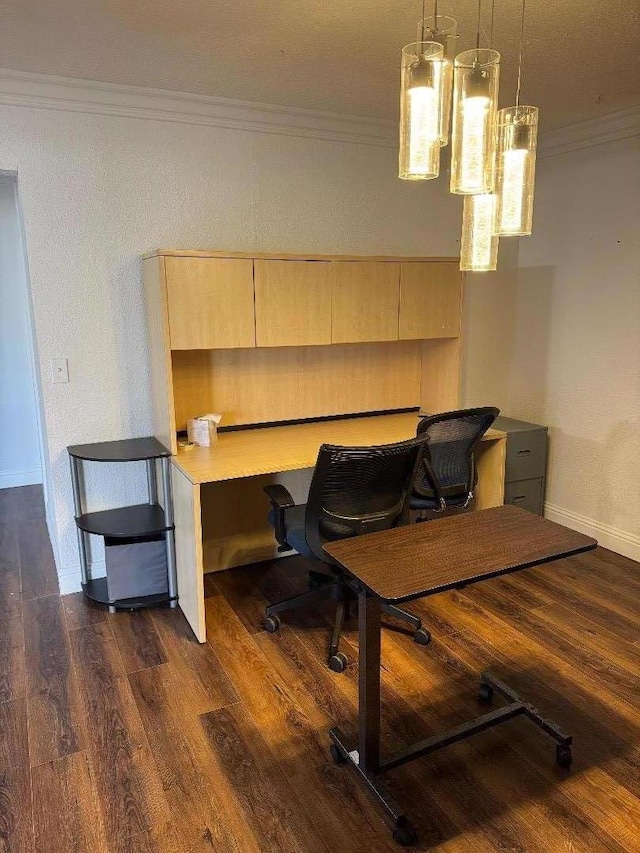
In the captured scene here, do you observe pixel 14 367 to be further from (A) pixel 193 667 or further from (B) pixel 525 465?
(B) pixel 525 465

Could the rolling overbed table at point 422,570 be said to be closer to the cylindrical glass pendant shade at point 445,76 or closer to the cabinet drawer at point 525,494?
the cylindrical glass pendant shade at point 445,76

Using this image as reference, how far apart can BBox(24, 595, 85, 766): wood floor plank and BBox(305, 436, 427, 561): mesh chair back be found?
43.9 inches

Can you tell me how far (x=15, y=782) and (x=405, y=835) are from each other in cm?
126

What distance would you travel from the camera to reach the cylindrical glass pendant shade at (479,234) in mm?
1689

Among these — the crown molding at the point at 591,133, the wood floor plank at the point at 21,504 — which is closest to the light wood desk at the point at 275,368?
the crown molding at the point at 591,133

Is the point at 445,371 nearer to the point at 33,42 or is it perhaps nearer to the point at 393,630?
the point at 393,630

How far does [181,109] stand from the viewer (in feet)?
9.75

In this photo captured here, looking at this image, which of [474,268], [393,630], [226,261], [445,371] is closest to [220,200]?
[226,261]

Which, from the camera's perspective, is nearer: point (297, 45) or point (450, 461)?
point (297, 45)

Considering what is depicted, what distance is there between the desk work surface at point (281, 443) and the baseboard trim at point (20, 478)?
8.46ft

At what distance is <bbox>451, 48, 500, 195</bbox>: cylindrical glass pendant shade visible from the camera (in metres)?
1.35

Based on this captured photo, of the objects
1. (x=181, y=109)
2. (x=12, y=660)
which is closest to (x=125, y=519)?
(x=12, y=660)

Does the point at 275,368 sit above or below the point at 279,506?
above

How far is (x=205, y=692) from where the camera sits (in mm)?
2375
